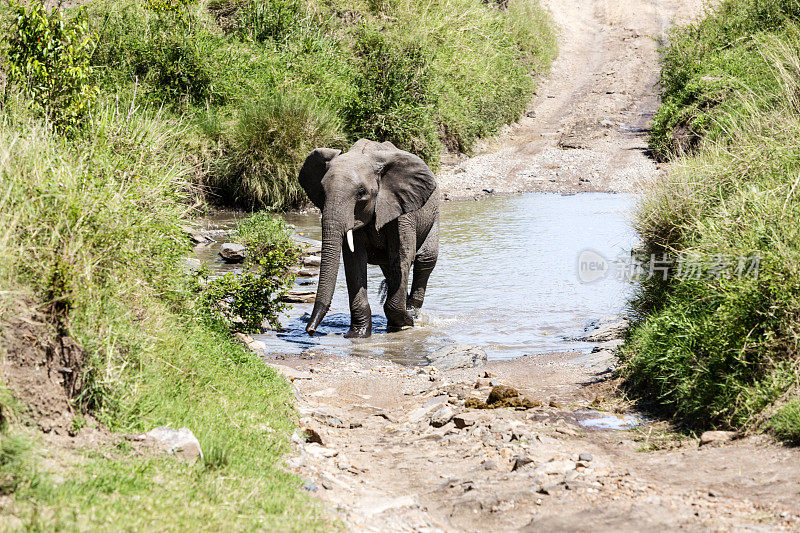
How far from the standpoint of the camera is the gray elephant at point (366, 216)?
9906mm

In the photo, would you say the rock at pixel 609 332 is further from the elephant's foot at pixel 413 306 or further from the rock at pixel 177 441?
the rock at pixel 177 441

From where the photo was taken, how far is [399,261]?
1095cm

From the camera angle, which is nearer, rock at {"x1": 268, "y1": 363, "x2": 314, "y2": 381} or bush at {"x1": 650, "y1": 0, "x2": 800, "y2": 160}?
rock at {"x1": 268, "y1": 363, "x2": 314, "y2": 381}

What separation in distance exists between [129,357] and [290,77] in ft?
62.7

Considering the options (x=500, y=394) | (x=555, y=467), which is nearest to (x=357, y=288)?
(x=500, y=394)

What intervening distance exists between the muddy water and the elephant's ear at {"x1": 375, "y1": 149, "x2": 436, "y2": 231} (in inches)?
66.3

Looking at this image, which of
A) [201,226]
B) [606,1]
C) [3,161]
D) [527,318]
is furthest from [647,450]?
[606,1]

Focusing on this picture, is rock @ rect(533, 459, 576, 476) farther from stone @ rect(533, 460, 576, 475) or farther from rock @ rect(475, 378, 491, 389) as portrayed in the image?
rock @ rect(475, 378, 491, 389)

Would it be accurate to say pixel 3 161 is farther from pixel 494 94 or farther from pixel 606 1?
pixel 606 1

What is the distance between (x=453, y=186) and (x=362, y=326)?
556 inches

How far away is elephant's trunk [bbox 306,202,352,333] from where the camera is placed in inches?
386

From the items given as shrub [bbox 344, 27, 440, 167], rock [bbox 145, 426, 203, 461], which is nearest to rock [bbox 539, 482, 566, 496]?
rock [bbox 145, 426, 203, 461]

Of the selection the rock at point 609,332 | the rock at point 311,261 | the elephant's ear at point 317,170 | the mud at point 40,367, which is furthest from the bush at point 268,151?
the mud at point 40,367

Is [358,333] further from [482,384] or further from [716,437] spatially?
[716,437]
